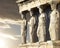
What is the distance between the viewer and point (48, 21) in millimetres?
16219

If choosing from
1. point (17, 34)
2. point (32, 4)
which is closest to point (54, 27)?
point (32, 4)

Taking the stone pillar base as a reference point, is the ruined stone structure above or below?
above

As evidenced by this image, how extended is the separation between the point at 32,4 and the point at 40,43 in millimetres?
2027

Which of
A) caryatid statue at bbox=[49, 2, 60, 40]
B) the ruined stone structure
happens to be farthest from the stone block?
caryatid statue at bbox=[49, 2, 60, 40]

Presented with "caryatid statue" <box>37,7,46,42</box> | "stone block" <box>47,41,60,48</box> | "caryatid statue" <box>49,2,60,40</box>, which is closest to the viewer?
"stone block" <box>47,41,60,48</box>

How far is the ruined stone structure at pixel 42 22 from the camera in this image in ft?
49.1

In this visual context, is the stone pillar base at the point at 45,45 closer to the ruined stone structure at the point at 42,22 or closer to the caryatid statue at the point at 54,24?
the ruined stone structure at the point at 42,22

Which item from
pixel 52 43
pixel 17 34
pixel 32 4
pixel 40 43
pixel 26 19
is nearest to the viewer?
pixel 52 43

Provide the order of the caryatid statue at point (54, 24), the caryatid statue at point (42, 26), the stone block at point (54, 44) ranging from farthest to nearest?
the caryatid statue at point (42, 26)
the caryatid statue at point (54, 24)
the stone block at point (54, 44)

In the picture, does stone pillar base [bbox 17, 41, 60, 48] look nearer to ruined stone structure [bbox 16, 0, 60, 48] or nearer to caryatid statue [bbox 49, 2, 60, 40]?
ruined stone structure [bbox 16, 0, 60, 48]

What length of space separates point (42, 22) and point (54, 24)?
1.05 meters

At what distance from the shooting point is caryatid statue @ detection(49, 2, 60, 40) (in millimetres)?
14883

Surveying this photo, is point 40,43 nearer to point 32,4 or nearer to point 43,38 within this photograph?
point 43,38

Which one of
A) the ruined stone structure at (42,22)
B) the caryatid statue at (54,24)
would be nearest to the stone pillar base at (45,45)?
the ruined stone structure at (42,22)
